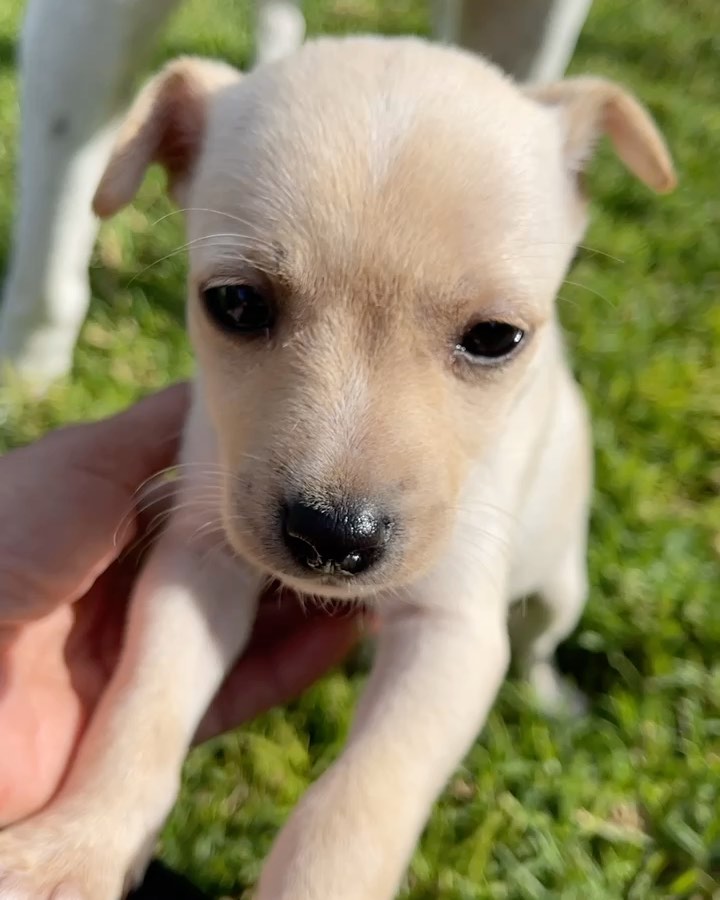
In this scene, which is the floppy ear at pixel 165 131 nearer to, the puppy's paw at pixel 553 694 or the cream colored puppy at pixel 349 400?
the cream colored puppy at pixel 349 400

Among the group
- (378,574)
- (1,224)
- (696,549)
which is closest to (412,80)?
(378,574)

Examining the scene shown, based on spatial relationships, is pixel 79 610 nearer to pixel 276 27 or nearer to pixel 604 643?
pixel 604 643

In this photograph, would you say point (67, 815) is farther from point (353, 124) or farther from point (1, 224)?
point (1, 224)

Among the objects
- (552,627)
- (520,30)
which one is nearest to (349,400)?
(552,627)

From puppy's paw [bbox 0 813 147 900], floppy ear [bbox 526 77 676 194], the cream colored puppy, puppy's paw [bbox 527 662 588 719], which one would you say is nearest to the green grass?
puppy's paw [bbox 527 662 588 719]

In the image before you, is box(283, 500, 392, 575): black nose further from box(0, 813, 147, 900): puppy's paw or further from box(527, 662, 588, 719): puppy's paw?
box(527, 662, 588, 719): puppy's paw
